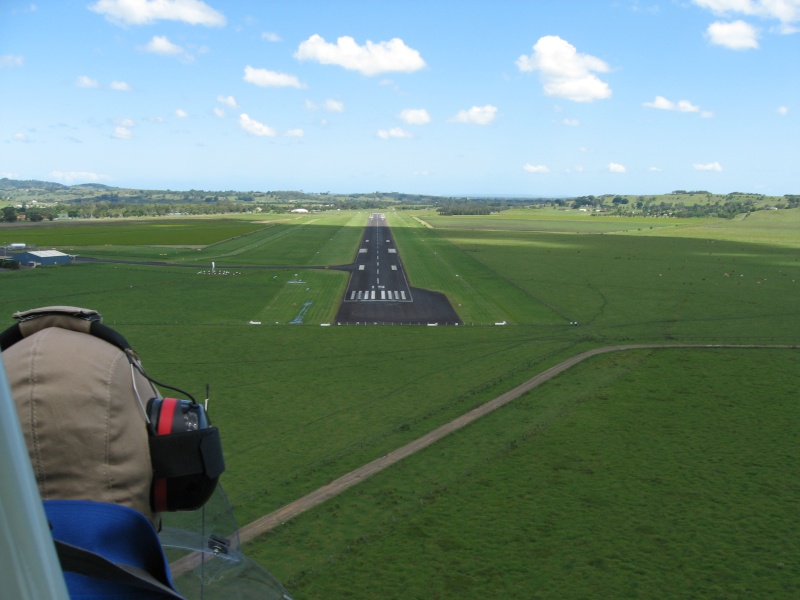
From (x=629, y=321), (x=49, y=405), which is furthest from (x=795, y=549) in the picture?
(x=629, y=321)

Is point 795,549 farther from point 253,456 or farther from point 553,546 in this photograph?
point 253,456

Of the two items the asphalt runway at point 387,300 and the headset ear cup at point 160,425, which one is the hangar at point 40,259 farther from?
the headset ear cup at point 160,425

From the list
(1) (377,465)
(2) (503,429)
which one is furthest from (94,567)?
(2) (503,429)

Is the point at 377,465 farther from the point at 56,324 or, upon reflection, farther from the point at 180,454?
the point at 56,324

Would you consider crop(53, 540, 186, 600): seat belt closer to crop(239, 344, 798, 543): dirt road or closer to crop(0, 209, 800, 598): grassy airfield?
crop(0, 209, 800, 598): grassy airfield

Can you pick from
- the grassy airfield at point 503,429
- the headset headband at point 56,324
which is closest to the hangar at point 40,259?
the grassy airfield at point 503,429
